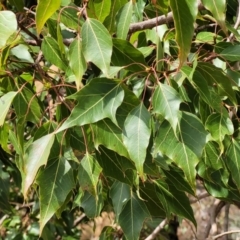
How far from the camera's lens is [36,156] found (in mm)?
1056

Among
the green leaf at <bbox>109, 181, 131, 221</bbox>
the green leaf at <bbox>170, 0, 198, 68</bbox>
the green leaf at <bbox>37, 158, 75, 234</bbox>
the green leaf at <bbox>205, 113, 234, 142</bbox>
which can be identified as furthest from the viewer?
the green leaf at <bbox>109, 181, 131, 221</bbox>

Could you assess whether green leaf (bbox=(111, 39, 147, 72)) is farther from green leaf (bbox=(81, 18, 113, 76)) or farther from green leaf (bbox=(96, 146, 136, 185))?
green leaf (bbox=(96, 146, 136, 185))

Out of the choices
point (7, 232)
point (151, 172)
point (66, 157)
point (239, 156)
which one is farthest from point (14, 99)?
point (7, 232)

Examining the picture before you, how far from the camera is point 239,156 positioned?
1.27 meters

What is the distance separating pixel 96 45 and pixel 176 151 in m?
0.24

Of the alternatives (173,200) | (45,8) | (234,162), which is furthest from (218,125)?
(45,8)

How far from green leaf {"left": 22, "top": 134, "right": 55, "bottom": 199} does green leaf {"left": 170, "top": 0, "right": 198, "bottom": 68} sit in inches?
12.4

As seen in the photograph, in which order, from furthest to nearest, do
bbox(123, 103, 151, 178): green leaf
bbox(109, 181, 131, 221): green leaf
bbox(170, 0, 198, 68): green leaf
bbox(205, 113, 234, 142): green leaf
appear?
bbox(109, 181, 131, 221): green leaf
bbox(205, 113, 234, 142): green leaf
bbox(123, 103, 151, 178): green leaf
bbox(170, 0, 198, 68): green leaf

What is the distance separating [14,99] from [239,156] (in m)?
0.49

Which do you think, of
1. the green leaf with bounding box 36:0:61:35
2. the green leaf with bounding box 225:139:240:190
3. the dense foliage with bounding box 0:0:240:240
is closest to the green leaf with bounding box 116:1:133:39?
the dense foliage with bounding box 0:0:240:240

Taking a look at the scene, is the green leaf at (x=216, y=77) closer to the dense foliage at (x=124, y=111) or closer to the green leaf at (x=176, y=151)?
the dense foliage at (x=124, y=111)

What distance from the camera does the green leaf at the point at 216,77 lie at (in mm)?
1127

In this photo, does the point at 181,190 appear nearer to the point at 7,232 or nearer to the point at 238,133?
the point at 238,133

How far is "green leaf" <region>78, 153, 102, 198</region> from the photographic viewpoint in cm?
114
